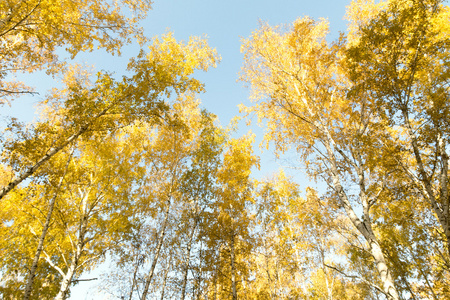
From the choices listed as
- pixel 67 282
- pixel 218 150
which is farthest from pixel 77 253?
pixel 218 150

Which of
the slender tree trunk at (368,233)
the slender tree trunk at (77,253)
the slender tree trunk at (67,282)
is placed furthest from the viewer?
the slender tree trunk at (77,253)

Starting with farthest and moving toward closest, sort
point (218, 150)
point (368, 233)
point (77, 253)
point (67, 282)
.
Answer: point (218, 150)
point (77, 253)
point (67, 282)
point (368, 233)

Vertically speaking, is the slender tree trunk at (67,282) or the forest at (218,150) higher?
the forest at (218,150)

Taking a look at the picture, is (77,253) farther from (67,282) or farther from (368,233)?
(368,233)

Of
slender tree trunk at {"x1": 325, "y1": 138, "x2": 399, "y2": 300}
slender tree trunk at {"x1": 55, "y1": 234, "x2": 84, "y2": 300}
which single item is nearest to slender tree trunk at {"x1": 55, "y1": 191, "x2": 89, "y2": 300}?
slender tree trunk at {"x1": 55, "y1": 234, "x2": 84, "y2": 300}

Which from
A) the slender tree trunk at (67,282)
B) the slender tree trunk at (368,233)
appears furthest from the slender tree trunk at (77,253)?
the slender tree trunk at (368,233)

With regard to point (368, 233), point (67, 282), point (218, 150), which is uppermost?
point (218, 150)

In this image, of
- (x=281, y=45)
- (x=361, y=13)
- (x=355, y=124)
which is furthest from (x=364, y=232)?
(x=361, y=13)

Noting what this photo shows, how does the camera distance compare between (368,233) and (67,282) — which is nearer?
(368,233)

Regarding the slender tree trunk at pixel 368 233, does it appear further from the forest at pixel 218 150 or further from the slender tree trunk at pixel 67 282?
the slender tree trunk at pixel 67 282

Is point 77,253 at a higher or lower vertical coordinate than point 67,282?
higher

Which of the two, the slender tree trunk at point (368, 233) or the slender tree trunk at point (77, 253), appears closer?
the slender tree trunk at point (368, 233)

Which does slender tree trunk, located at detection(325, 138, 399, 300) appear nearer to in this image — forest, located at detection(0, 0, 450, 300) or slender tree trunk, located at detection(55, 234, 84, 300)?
forest, located at detection(0, 0, 450, 300)

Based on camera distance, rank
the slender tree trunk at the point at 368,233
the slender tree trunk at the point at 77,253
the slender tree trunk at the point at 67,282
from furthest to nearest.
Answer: the slender tree trunk at the point at 77,253 → the slender tree trunk at the point at 67,282 → the slender tree trunk at the point at 368,233
